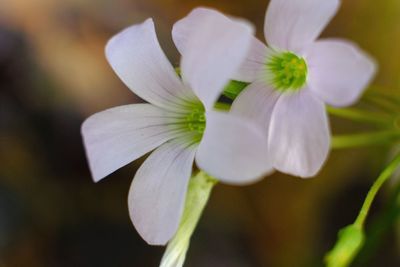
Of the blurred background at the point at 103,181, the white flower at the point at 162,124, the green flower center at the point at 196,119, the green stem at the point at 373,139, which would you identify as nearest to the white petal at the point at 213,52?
the white flower at the point at 162,124

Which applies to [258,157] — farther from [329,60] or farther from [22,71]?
[22,71]

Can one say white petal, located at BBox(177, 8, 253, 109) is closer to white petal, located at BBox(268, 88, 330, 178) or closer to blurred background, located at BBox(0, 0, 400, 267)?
white petal, located at BBox(268, 88, 330, 178)

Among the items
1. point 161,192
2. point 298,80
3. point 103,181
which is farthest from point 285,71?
point 103,181

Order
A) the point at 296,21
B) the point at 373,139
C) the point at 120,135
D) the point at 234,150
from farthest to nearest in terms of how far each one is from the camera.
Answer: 1. the point at 373,139
2. the point at 120,135
3. the point at 296,21
4. the point at 234,150

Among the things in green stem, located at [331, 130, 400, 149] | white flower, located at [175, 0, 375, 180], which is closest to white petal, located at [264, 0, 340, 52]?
white flower, located at [175, 0, 375, 180]

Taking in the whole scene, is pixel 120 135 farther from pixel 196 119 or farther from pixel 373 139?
pixel 373 139

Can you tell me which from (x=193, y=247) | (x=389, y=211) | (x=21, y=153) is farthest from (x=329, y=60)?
(x=21, y=153)
